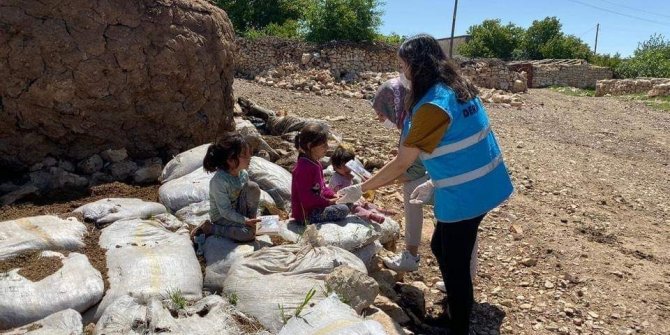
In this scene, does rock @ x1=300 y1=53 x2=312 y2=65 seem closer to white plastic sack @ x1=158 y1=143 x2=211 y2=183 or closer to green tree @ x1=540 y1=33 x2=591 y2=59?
white plastic sack @ x1=158 y1=143 x2=211 y2=183

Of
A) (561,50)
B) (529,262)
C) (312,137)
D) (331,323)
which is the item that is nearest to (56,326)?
(331,323)

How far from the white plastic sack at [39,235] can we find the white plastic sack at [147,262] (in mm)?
147

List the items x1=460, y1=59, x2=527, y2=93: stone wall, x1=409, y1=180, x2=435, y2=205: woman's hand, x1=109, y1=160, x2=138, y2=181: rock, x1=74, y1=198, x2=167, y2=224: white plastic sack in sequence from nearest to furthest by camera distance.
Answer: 1. x1=409, y1=180, x2=435, y2=205: woman's hand
2. x1=74, y1=198, x2=167, y2=224: white plastic sack
3. x1=109, y1=160, x2=138, y2=181: rock
4. x1=460, y1=59, x2=527, y2=93: stone wall

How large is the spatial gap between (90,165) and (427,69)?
2990 millimetres

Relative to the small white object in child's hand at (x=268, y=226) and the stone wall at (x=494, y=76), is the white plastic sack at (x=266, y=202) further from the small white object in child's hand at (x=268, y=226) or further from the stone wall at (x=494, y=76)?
the stone wall at (x=494, y=76)

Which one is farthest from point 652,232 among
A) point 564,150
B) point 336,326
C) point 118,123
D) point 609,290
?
point 118,123

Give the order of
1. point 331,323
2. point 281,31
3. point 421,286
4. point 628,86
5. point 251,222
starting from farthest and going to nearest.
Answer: point 281,31 → point 628,86 → point 421,286 → point 251,222 → point 331,323

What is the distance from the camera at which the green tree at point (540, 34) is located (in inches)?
1178

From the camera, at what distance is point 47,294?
2.35 meters

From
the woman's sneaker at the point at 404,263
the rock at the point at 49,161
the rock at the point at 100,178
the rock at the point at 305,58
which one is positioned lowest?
the woman's sneaker at the point at 404,263

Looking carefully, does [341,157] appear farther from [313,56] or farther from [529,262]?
[313,56]

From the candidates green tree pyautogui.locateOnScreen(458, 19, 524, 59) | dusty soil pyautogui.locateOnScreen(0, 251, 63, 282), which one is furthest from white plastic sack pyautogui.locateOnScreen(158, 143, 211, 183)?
green tree pyautogui.locateOnScreen(458, 19, 524, 59)

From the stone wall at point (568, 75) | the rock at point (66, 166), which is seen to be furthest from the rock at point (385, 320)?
the stone wall at point (568, 75)

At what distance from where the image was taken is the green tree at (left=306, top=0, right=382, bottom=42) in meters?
17.0
